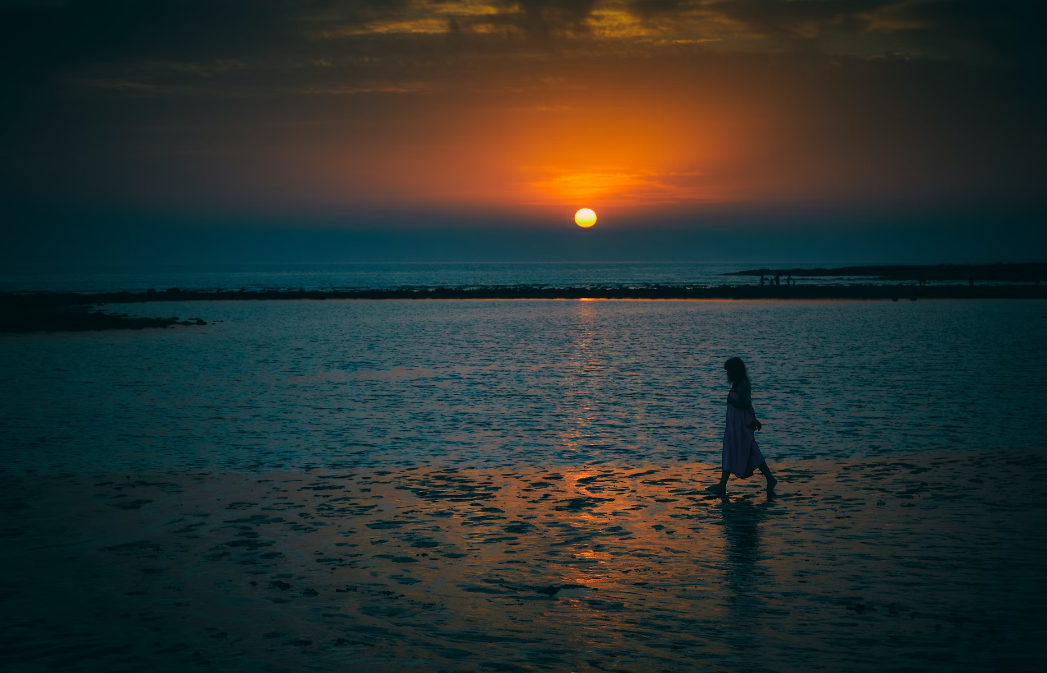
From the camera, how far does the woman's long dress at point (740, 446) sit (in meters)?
12.1

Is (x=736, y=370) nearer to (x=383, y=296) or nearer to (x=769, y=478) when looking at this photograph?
(x=769, y=478)

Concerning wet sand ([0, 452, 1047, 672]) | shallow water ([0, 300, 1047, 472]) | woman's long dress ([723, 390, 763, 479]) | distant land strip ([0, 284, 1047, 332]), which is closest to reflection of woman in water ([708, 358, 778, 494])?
woman's long dress ([723, 390, 763, 479])

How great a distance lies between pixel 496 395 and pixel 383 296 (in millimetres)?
89631

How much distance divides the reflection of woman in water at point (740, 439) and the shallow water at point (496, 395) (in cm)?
246

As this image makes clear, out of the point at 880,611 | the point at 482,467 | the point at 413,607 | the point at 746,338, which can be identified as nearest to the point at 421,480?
Answer: the point at 482,467

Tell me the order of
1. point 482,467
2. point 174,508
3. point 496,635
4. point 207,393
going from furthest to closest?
point 207,393 → point 482,467 → point 174,508 → point 496,635

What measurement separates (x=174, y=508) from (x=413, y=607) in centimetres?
536

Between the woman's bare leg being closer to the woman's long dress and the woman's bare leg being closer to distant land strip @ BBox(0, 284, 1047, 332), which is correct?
the woman's long dress

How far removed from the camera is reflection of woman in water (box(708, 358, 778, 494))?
12094 mm

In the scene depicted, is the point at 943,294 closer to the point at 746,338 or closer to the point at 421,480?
the point at 746,338

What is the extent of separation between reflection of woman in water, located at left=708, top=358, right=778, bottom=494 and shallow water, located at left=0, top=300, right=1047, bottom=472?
246 cm

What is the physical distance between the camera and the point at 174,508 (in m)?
11.7

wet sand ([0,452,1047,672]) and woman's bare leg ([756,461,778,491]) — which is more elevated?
woman's bare leg ([756,461,778,491])

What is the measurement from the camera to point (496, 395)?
78.5 ft
